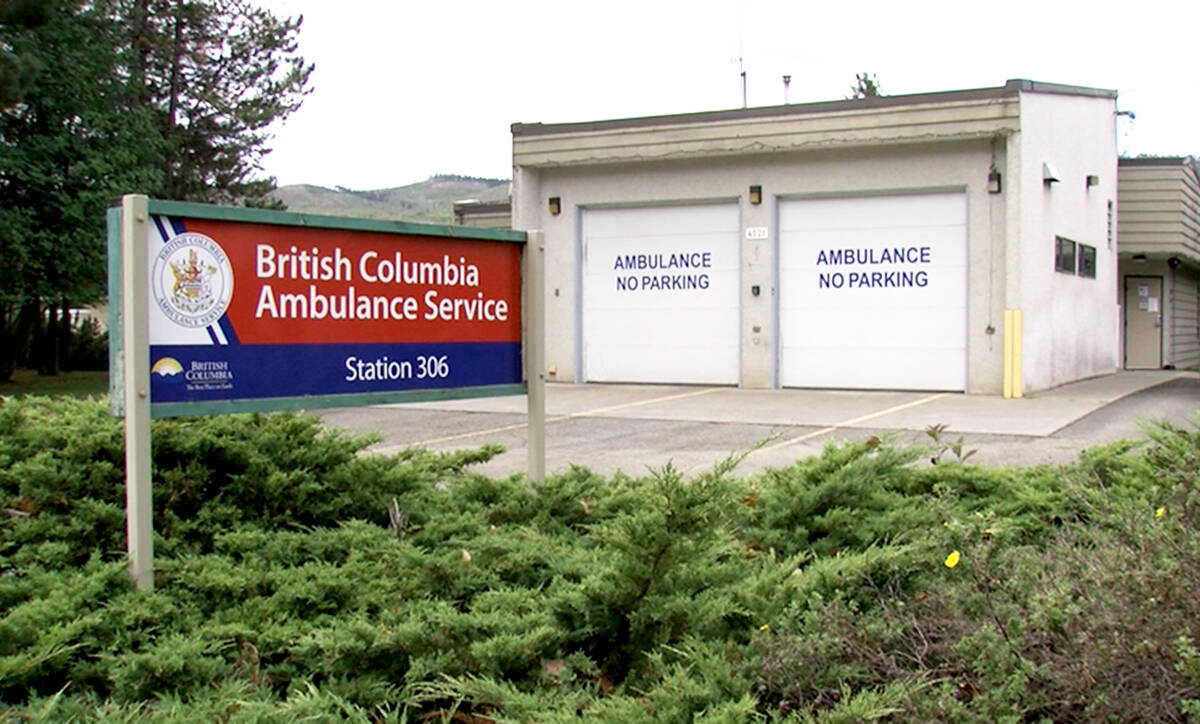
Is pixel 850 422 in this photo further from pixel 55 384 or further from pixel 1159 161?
pixel 55 384

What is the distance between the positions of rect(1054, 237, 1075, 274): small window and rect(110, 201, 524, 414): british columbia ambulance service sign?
50.0ft

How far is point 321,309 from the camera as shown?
4832 mm

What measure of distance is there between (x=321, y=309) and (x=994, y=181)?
1384cm

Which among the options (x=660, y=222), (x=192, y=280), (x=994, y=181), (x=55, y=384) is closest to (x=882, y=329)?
(x=994, y=181)

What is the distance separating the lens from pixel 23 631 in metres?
3.35

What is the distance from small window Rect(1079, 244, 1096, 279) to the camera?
2033cm

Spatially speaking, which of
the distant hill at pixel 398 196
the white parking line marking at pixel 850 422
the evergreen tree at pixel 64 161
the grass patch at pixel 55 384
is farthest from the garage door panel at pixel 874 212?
the distant hill at pixel 398 196

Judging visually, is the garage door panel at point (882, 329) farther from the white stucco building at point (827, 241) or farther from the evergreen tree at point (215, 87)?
the evergreen tree at point (215, 87)

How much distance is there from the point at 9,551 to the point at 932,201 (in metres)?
15.3

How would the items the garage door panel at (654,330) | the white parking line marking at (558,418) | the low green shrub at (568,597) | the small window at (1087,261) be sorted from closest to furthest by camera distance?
the low green shrub at (568,597) → the white parking line marking at (558,418) → the garage door panel at (654,330) → the small window at (1087,261)

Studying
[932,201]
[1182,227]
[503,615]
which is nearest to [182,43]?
[932,201]

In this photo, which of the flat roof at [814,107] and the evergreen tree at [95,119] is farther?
the evergreen tree at [95,119]

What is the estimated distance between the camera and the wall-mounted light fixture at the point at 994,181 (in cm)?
1656

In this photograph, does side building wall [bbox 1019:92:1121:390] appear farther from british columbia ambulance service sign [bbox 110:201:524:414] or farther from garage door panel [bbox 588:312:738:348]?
british columbia ambulance service sign [bbox 110:201:524:414]
